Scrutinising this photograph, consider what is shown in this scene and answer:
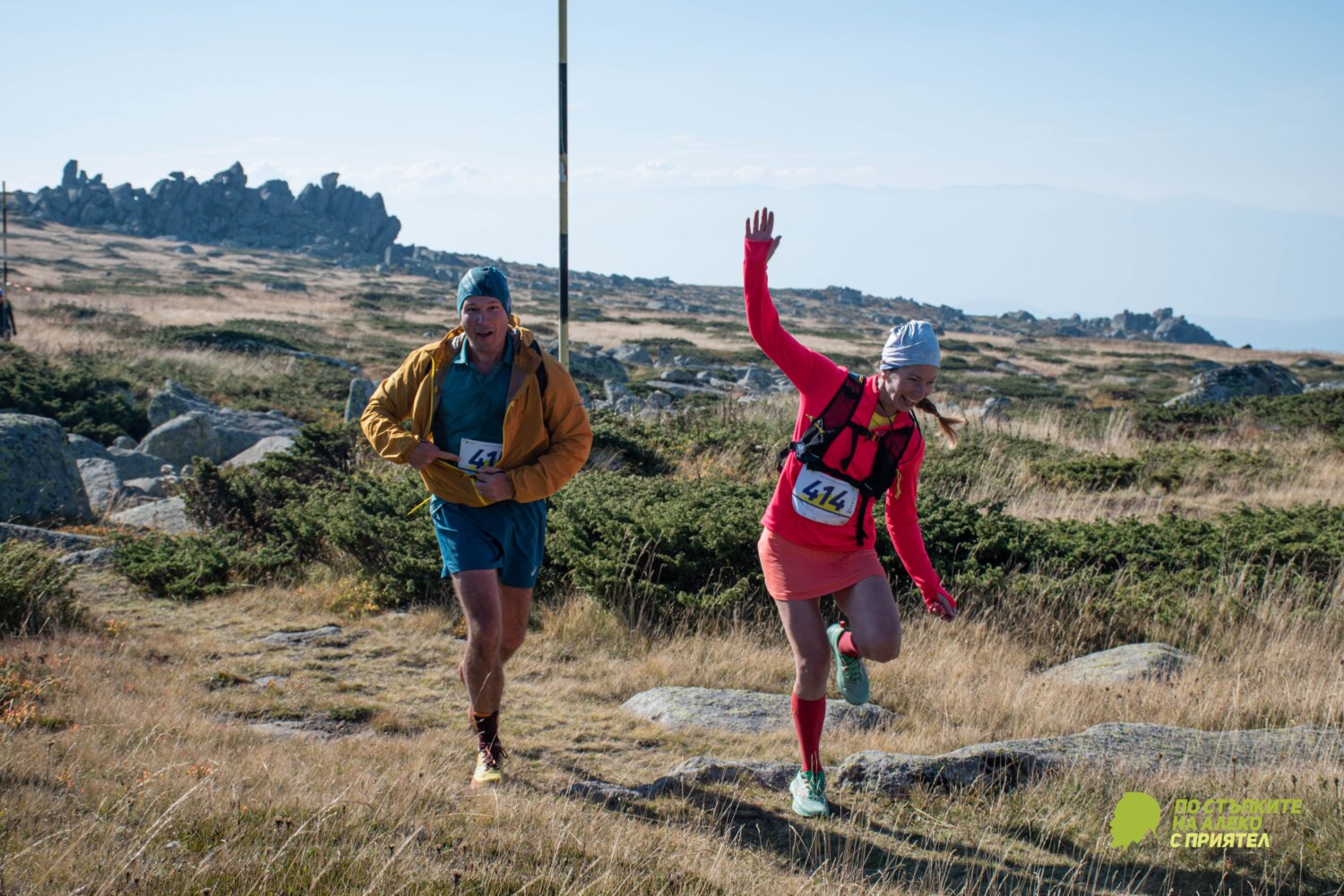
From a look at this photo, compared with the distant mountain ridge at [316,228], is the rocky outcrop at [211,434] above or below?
below

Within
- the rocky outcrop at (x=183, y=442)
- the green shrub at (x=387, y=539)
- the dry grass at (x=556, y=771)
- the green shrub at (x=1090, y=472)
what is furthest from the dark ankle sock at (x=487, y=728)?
the rocky outcrop at (x=183, y=442)

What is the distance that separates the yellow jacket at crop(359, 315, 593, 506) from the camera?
4070mm

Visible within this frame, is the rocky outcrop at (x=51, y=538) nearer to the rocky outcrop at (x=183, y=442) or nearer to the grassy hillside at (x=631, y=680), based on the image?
the grassy hillside at (x=631, y=680)

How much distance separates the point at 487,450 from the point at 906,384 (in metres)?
1.68

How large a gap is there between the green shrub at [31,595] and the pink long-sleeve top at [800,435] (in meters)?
4.38

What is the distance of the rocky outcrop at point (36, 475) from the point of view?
30.4ft

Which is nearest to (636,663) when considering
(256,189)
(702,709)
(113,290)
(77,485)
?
(702,709)

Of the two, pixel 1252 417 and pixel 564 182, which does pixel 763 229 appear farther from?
pixel 1252 417

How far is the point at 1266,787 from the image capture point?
13.3 feet

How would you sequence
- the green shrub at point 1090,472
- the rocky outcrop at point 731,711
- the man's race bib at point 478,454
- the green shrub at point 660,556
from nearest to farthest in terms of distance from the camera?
the man's race bib at point 478,454 < the rocky outcrop at point 731,711 < the green shrub at point 660,556 < the green shrub at point 1090,472

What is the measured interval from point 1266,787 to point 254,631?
18.8ft

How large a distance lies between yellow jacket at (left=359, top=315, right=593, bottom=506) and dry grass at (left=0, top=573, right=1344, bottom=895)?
1163 mm

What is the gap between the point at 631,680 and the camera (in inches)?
234

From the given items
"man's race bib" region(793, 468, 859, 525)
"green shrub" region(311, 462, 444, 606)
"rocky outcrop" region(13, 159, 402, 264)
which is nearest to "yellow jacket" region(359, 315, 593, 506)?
"man's race bib" region(793, 468, 859, 525)
